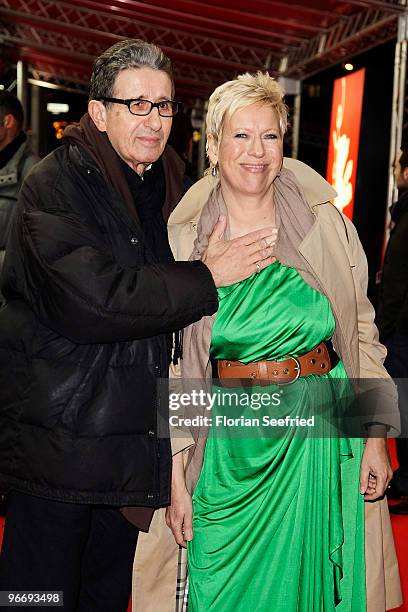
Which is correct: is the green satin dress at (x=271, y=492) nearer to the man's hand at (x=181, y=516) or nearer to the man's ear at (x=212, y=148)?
the man's hand at (x=181, y=516)

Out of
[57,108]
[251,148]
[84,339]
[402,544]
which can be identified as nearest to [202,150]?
[57,108]

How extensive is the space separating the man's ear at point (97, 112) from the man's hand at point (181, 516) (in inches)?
41.5

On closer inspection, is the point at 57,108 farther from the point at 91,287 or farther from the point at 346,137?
the point at 91,287

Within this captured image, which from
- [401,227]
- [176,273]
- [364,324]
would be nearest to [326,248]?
[364,324]

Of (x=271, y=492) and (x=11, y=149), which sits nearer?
(x=271, y=492)

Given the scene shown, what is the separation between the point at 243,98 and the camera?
2.46m

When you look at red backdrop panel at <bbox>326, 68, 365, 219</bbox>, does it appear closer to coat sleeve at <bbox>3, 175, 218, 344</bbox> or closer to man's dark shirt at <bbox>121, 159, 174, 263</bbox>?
man's dark shirt at <bbox>121, 159, 174, 263</bbox>

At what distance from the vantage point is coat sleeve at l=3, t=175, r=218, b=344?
2.15m

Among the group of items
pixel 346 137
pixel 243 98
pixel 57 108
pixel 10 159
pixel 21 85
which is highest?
pixel 57 108

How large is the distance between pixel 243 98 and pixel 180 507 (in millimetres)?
1169

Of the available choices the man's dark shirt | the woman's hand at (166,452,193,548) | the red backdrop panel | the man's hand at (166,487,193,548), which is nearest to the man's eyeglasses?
the man's dark shirt

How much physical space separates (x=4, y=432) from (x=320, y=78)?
15.5 meters

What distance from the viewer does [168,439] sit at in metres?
2.38

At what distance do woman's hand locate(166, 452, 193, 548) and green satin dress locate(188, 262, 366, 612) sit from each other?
0.14 ft
